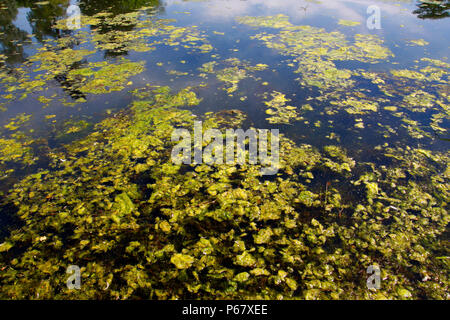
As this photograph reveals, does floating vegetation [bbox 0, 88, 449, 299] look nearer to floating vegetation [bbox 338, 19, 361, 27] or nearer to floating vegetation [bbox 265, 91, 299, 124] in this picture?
floating vegetation [bbox 265, 91, 299, 124]

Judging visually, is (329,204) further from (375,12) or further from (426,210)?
(375,12)

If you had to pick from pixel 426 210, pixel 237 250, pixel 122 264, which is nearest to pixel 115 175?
pixel 122 264

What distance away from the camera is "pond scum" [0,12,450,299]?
240 cm

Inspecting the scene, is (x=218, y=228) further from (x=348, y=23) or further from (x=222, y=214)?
(x=348, y=23)

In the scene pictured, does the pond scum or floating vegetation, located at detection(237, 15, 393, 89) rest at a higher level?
floating vegetation, located at detection(237, 15, 393, 89)

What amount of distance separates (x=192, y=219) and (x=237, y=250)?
0.75 meters

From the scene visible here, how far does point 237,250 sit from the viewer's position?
2.67 meters

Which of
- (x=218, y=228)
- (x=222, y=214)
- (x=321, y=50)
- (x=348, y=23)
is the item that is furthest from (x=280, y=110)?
(x=348, y=23)

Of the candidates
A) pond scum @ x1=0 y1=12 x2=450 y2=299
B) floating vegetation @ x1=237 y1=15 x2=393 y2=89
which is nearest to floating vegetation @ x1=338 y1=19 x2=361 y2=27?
floating vegetation @ x1=237 y1=15 x2=393 y2=89

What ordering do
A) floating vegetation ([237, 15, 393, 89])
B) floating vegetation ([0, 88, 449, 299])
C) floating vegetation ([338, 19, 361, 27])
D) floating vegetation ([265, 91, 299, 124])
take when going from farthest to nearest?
floating vegetation ([338, 19, 361, 27])
floating vegetation ([237, 15, 393, 89])
floating vegetation ([265, 91, 299, 124])
floating vegetation ([0, 88, 449, 299])

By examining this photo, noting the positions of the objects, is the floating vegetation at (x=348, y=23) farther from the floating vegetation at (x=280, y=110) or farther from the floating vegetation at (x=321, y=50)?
the floating vegetation at (x=280, y=110)

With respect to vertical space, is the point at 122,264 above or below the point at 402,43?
below

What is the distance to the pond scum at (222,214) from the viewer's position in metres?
2.40

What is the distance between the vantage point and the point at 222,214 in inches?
120
